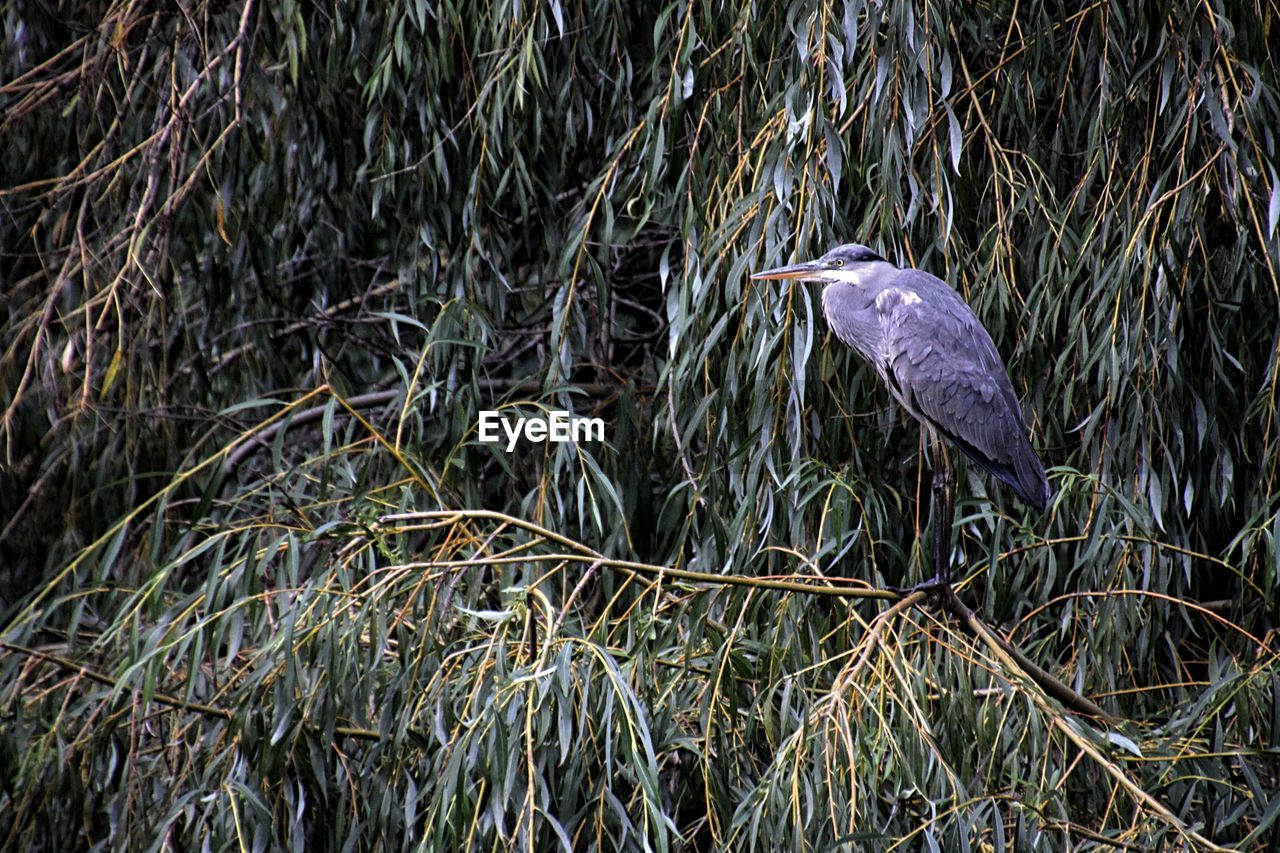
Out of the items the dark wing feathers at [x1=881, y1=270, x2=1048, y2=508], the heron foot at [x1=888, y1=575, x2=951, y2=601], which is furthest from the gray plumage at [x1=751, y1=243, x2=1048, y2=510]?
the heron foot at [x1=888, y1=575, x2=951, y2=601]

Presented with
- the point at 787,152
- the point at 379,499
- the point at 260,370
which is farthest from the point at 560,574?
the point at 260,370

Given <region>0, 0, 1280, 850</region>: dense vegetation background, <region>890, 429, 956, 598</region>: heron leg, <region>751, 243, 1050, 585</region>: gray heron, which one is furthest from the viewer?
<region>751, 243, 1050, 585</region>: gray heron

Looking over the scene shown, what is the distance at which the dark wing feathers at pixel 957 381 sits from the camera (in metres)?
2.48

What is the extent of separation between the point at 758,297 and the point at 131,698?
3.59ft

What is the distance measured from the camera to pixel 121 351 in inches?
108

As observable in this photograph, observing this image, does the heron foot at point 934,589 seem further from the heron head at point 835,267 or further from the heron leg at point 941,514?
the heron head at point 835,267

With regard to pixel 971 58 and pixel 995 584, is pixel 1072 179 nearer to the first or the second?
pixel 971 58

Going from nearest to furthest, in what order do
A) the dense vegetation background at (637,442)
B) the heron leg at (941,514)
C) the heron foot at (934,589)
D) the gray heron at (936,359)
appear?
1. the dense vegetation background at (637,442)
2. the heron foot at (934,589)
3. the heron leg at (941,514)
4. the gray heron at (936,359)

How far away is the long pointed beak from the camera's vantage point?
2.36 metres

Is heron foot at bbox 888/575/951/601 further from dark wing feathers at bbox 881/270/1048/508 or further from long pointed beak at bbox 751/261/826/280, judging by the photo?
long pointed beak at bbox 751/261/826/280

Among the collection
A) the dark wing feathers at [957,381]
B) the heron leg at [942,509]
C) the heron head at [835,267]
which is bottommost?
the heron leg at [942,509]

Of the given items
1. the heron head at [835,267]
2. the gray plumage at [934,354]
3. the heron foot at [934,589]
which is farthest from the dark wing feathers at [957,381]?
the heron foot at [934,589]

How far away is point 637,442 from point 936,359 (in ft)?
1.95

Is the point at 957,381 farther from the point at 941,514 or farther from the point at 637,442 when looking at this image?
the point at 637,442
